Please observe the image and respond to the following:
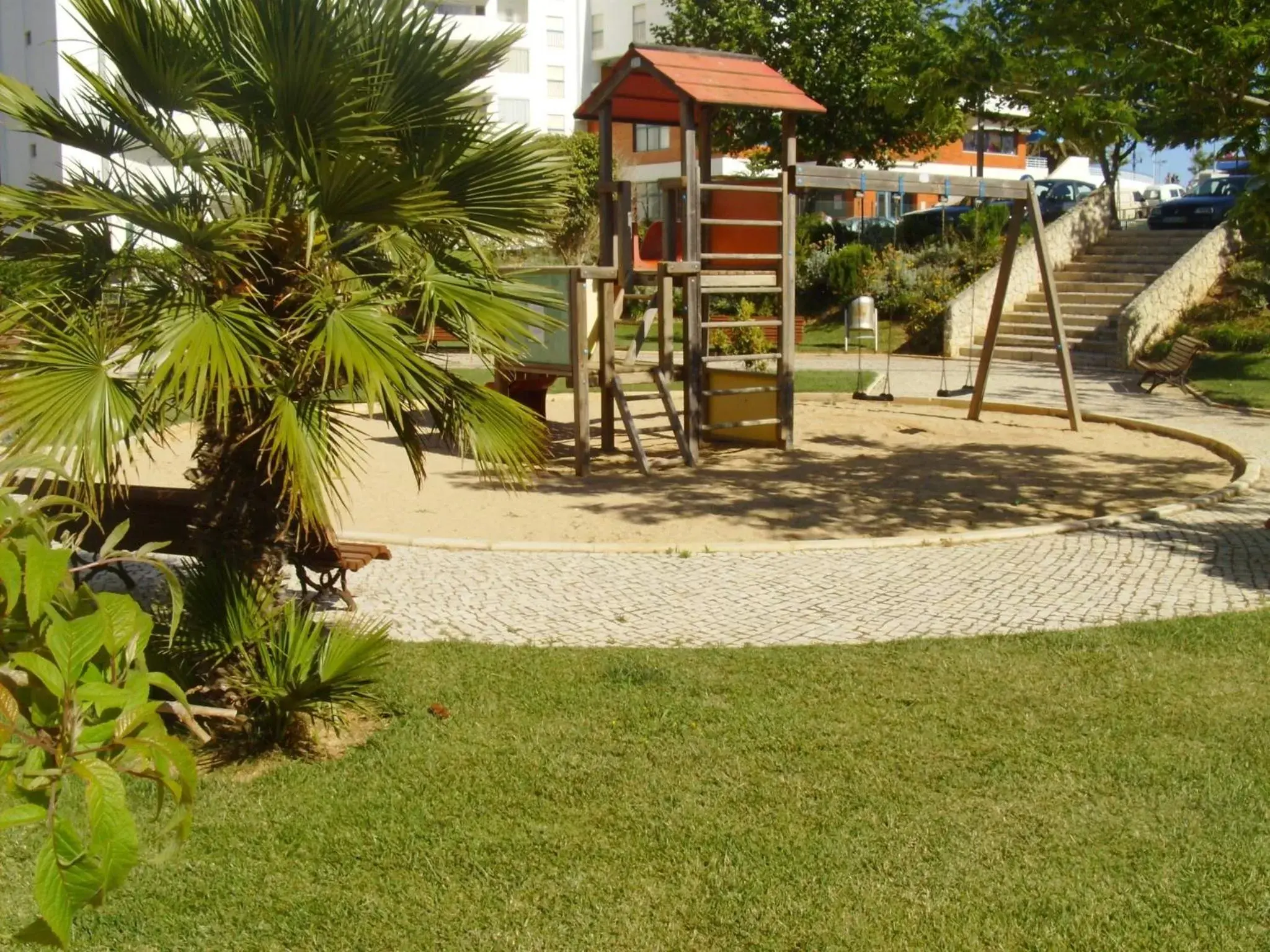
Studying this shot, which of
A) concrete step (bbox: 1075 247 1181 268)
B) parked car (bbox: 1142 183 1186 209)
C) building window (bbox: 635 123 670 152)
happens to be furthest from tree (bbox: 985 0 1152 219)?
building window (bbox: 635 123 670 152)

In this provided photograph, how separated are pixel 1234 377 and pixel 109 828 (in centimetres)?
2249

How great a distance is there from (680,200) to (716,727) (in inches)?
332

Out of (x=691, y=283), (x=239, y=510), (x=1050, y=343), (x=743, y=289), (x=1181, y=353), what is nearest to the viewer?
(x=239, y=510)

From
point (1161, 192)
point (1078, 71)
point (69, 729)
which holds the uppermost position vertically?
point (1161, 192)

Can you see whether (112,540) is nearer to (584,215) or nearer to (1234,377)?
(1234,377)

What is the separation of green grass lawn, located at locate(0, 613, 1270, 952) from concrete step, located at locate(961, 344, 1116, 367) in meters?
19.2

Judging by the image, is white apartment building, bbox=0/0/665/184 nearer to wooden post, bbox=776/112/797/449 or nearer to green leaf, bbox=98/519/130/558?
wooden post, bbox=776/112/797/449

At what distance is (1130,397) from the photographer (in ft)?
65.0

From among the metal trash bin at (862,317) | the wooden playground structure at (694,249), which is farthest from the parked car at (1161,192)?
the wooden playground structure at (694,249)

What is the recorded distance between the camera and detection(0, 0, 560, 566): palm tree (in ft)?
16.5

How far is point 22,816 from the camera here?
1692 mm

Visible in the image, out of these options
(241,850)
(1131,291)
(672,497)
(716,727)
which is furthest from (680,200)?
(1131,291)

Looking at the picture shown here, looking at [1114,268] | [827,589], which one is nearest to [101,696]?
[827,589]

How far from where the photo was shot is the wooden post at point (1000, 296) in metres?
15.7
